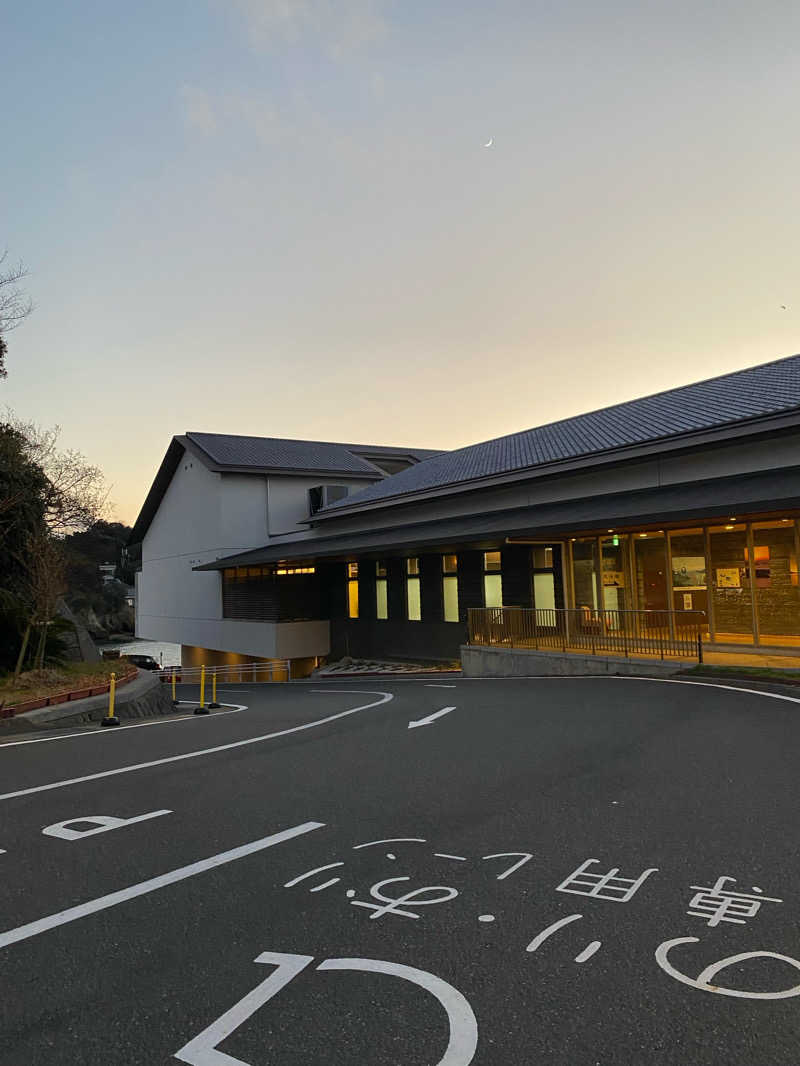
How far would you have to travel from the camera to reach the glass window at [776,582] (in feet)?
58.2

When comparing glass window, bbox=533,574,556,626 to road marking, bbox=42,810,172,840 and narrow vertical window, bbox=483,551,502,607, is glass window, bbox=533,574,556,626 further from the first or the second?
road marking, bbox=42,810,172,840

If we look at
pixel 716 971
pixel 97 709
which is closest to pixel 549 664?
pixel 97 709

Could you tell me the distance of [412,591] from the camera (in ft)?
104

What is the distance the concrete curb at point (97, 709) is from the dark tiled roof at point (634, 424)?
46.8ft

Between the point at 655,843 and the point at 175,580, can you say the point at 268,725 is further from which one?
the point at 175,580

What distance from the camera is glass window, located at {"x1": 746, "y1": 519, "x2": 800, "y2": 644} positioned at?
58.2 ft

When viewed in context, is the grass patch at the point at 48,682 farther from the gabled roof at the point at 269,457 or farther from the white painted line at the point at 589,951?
the gabled roof at the point at 269,457

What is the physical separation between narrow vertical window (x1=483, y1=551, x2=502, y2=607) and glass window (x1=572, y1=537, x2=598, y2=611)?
401 centimetres

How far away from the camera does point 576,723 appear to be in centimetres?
1080

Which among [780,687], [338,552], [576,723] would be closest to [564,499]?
[338,552]

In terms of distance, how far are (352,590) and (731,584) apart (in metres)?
20.1

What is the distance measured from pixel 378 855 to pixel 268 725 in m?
7.07

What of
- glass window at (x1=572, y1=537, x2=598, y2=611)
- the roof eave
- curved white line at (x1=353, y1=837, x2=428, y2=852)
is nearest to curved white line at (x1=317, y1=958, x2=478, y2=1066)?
curved white line at (x1=353, y1=837, x2=428, y2=852)

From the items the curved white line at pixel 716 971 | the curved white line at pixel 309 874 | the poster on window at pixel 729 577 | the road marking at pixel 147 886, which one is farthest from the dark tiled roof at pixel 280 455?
A: the curved white line at pixel 716 971
